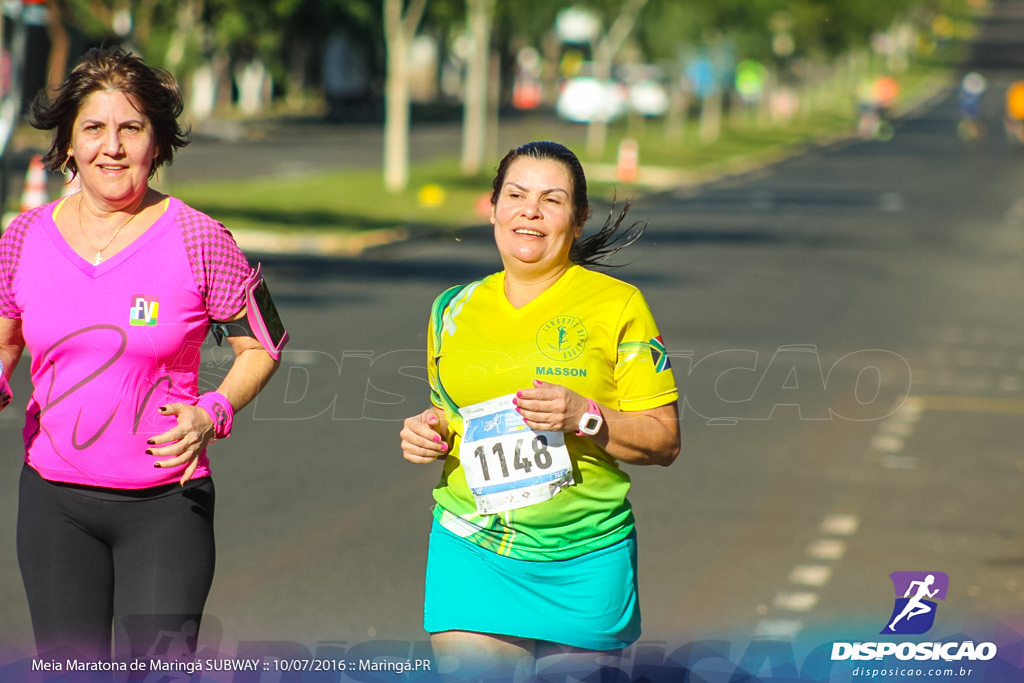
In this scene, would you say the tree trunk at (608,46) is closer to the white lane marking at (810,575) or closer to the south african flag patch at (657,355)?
the white lane marking at (810,575)

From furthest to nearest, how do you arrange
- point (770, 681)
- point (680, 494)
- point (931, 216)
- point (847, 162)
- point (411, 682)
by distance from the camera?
1. point (847, 162)
2. point (931, 216)
3. point (680, 494)
4. point (770, 681)
5. point (411, 682)

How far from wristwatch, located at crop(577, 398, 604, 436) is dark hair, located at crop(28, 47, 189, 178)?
1.18 metres

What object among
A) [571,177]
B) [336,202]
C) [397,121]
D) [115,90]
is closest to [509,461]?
[571,177]

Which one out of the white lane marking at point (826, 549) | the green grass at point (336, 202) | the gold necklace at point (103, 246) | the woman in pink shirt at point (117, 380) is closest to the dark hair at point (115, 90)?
the woman in pink shirt at point (117, 380)

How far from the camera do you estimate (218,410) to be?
151 inches

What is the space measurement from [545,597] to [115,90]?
1476 millimetres

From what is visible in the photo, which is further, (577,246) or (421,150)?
(421,150)

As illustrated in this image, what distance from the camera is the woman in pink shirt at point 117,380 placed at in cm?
379

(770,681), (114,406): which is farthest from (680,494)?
(114,406)

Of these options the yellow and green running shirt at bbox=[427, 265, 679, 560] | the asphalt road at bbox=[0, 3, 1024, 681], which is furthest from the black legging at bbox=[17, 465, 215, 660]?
the asphalt road at bbox=[0, 3, 1024, 681]

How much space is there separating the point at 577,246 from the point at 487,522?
690 millimetres

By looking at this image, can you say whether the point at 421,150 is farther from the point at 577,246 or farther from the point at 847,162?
the point at 577,246

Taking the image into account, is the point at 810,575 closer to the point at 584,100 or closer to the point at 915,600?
the point at 915,600

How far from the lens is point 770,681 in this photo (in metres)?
5.34
